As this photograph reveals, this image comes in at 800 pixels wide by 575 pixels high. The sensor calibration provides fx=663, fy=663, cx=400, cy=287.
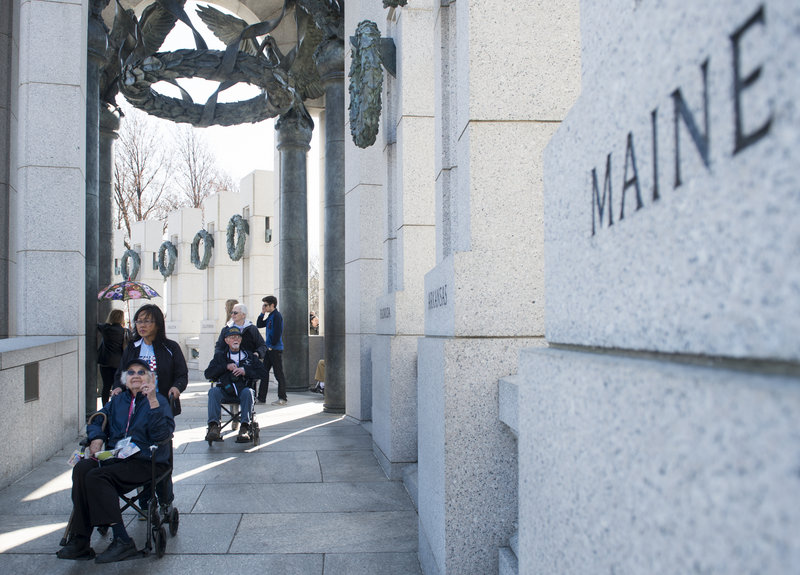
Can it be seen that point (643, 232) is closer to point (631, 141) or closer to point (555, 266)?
point (631, 141)

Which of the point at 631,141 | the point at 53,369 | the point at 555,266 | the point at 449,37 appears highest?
the point at 449,37

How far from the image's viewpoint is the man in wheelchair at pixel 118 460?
411cm

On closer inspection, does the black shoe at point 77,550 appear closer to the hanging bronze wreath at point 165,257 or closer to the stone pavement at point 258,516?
the stone pavement at point 258,516

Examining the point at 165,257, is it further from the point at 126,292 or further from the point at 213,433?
the point at 213,433

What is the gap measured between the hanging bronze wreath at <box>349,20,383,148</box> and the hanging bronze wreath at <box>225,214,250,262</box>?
12.7 m

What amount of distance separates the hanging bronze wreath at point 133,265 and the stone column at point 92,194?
1785 centimetres

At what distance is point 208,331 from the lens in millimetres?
19297

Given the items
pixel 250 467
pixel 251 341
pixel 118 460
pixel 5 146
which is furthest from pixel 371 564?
pixel 5 146

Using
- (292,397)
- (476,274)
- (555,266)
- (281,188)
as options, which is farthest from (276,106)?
(555,266)

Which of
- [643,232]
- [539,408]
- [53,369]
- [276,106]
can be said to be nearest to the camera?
[643,232]

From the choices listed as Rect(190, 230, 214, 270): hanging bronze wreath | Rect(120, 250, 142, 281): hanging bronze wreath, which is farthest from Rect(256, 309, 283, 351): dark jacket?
Rect(120, 250, 142, 281): hanging bronze wreath

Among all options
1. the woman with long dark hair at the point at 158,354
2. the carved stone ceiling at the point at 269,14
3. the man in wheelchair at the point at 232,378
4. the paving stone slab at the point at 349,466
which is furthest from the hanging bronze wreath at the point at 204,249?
the woman with long dark hair at the point at 158,354

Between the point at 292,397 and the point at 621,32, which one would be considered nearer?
the point at 621,32

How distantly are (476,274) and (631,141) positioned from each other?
228 cm
